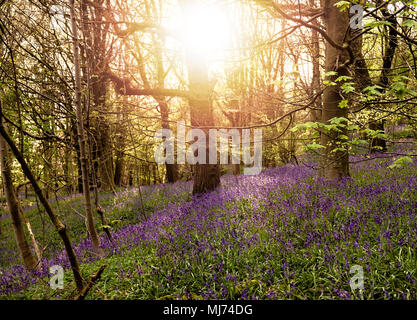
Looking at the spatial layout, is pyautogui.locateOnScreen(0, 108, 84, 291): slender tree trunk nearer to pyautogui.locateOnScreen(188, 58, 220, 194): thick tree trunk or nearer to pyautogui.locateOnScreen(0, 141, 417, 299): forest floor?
pyautogui.locateOnScreen(0, 141, 417, 299): forest floor

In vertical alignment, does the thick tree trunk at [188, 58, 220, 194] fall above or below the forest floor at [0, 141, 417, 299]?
above

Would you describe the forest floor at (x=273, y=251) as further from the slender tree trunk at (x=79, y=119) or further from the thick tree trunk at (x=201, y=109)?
the thick tree trunk at (x=201, y=109)

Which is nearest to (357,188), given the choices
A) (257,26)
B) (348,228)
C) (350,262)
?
(348,228)

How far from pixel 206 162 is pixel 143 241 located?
10.1 feet

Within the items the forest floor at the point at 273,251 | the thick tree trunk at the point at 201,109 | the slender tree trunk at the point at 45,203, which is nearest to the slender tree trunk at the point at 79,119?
the forest floor at the point at 273,251

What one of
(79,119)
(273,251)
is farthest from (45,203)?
(273,251)

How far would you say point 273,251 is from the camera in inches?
114

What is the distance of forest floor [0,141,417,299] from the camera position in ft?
7.72

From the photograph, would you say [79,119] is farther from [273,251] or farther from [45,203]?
[273,251]

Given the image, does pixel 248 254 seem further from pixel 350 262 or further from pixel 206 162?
pixel 206 162

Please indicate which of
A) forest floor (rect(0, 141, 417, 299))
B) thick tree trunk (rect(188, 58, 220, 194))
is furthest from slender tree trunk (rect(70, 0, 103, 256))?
thick tree trunk (rect(188, 58, 220, 194))

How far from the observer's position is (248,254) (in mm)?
2918

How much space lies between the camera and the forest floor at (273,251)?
2.35 m
